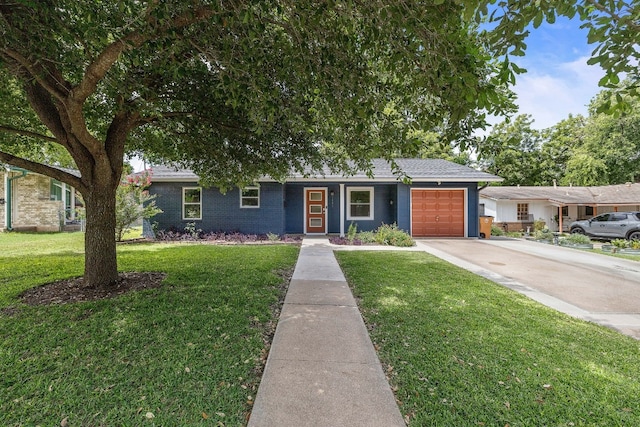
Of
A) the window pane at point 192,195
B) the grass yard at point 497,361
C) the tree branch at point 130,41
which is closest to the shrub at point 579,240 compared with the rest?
the grass yard at point 497,361

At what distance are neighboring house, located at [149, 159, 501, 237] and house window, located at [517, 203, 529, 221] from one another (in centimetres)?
925

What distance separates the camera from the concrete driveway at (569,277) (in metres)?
4.51

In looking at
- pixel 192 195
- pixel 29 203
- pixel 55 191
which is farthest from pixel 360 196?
pixel 29 203

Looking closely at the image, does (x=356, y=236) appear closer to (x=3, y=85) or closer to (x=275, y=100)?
(x=275, y=100)

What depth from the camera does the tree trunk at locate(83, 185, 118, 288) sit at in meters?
4.65

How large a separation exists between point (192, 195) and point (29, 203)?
9.84 meters

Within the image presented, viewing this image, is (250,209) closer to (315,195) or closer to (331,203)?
(315,195)

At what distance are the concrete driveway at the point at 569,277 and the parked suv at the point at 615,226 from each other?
19.8 ft

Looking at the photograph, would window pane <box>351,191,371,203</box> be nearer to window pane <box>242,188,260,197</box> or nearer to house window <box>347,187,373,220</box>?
house window <box>347,187,373,220</box>

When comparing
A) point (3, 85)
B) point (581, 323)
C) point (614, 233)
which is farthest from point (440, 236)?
point (3, 85)

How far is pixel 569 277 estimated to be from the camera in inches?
261

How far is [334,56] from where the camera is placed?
3.44 metres

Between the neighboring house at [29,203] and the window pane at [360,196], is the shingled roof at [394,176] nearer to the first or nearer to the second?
the window pane at [360,196]

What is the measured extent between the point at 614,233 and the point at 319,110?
1719 centimetres
